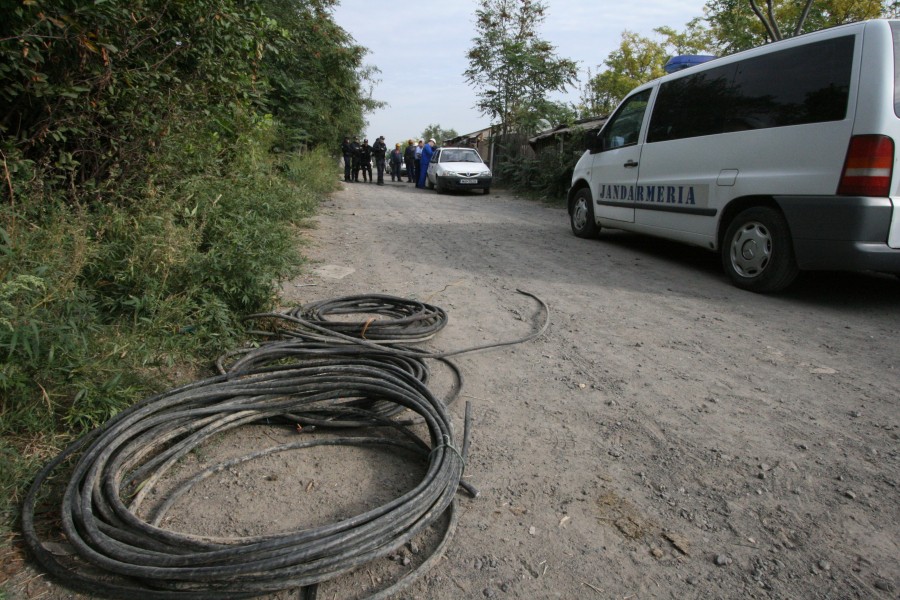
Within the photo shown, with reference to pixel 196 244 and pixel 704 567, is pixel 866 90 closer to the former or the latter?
pixel 704 567

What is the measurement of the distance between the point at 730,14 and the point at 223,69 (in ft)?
63.4

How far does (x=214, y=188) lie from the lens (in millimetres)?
5059

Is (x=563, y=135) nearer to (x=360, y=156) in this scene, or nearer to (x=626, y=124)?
(x=360, y=156)

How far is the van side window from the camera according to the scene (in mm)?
7008

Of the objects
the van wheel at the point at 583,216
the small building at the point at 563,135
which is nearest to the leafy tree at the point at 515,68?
the small building at the point at 563,135

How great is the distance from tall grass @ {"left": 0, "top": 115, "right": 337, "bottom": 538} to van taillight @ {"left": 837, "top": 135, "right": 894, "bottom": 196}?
448 centimetres

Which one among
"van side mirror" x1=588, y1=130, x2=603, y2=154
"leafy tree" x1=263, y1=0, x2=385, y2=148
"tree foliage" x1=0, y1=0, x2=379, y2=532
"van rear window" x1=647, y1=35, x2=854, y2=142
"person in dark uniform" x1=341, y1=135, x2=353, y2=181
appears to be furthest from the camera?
"person in dark uniform" x1=341, y1=135, x2=353, y2=181

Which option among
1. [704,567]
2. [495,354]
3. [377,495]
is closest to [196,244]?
[495,354]

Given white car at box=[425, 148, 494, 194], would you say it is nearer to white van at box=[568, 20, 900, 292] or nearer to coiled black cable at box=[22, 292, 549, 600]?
white van at box=[568, 20, 900, 292]

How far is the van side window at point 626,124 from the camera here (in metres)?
7.01

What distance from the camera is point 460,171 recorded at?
17.5m

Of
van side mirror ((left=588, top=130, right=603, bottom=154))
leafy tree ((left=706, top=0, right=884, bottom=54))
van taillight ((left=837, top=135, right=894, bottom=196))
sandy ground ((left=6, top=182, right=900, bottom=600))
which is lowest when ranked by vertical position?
sandy ground ((left=6, top=182, right=900, bottom=600))

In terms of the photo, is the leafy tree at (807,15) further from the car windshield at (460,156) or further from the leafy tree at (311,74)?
the leafy tree at (311,74)

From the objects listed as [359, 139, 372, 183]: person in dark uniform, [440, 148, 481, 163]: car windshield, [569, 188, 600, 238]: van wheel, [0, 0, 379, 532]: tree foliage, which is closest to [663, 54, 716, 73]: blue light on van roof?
[569, 188, 600, 238]: van wheel
